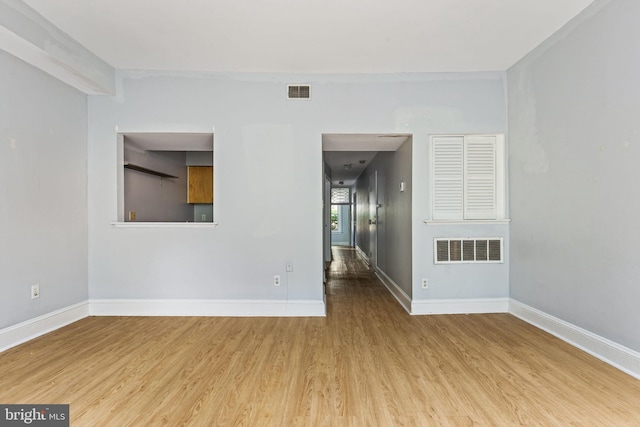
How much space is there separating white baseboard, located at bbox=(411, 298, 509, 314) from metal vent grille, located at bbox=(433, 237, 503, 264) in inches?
17.9

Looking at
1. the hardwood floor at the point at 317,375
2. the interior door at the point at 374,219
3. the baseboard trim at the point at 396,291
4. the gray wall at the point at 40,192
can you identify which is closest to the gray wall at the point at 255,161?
the gray wall at the point at 40,192

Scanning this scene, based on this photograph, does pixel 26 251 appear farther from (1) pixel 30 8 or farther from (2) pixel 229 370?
(2) pixel 229 370

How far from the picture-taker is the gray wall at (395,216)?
3693 millimetres

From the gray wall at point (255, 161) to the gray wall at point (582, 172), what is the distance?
23.2 inches

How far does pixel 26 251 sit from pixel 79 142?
4.22ft

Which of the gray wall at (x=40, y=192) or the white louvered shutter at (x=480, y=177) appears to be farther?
the white louvered shutter at (x=480, y=177)

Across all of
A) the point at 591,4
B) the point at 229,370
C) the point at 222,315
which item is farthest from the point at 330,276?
the point at 591,4

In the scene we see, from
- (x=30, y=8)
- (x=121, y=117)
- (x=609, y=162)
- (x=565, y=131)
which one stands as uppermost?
(x=30, y=8)

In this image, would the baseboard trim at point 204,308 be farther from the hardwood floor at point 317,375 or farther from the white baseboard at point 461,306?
the white baseboard at point 461,306

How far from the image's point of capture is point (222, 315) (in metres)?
3.41

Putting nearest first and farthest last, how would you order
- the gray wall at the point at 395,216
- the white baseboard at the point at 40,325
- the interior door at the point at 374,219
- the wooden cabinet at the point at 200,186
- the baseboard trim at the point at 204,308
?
the white baseboard at the point at 40,325
the baseboard trim at the point at 204,308
the gray wall at the point at 395,216
the wooden cabinet at the point at 200,186
the interior door at the point at 374,219

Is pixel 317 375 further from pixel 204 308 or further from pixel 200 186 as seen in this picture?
pixel 200 186

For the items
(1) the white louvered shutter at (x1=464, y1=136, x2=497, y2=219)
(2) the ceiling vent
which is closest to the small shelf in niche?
(2) the ceiling vent

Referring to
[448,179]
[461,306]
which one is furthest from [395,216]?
[461,306]
